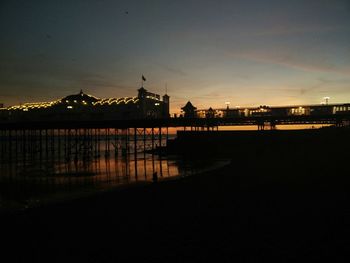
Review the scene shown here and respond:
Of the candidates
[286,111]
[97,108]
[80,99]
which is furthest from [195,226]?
[80,99]

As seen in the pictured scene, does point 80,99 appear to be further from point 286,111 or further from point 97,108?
point 286,111

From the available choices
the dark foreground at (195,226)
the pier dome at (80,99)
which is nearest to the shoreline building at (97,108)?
the pier dome at (80,99)

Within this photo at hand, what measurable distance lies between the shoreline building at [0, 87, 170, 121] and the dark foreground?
159ft

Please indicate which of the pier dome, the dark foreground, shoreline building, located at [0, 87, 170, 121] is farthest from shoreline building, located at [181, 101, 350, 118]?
the dark foreground

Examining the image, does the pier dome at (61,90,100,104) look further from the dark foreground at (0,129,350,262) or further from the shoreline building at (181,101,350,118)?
the dark foreground at (0,129,350,262)

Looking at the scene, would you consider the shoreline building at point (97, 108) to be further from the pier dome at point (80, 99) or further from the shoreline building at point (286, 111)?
the shoreline building at point (286, 111)

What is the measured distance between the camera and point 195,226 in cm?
924

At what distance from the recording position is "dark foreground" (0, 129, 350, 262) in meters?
7.35

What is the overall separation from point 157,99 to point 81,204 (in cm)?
5748

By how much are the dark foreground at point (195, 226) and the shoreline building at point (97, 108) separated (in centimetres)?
4842

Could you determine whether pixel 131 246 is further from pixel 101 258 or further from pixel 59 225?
pixel 59 225

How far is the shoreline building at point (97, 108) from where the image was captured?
62.8 m

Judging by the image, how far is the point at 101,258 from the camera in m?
7.29

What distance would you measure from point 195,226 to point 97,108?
2287 inches
